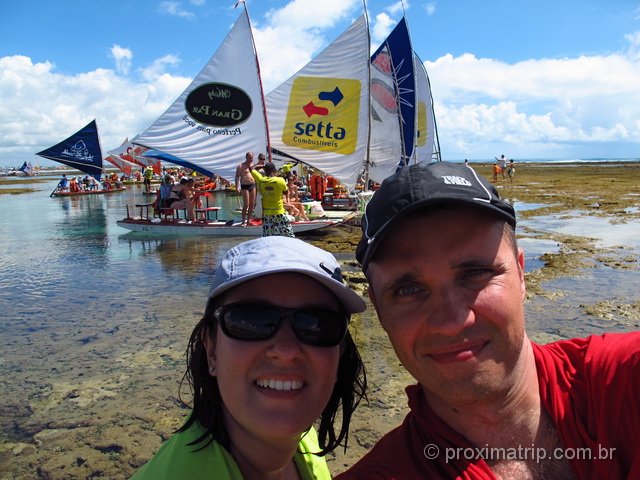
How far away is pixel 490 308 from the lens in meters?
1.33

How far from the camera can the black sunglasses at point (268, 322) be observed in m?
1.43

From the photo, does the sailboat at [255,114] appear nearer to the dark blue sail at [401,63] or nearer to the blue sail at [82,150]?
the dark blue sail at [401,63]

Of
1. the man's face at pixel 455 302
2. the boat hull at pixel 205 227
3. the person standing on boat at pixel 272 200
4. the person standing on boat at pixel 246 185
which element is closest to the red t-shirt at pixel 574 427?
the man's face at pixel 455 302

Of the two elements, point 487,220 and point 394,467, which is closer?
point 394,467

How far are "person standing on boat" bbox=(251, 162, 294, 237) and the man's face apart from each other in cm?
839

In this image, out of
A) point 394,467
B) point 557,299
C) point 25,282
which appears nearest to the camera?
point 394,467

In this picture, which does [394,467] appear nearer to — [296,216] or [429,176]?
[429,176]

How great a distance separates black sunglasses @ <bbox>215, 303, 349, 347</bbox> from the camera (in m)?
1.43

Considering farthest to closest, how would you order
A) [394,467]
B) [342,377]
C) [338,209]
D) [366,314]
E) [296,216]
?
[338,209]
[296,216]
[366,314]
[342,377]
[394,467]

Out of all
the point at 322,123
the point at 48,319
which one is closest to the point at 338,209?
the point at 322,123

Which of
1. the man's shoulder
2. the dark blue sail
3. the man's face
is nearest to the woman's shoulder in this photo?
the man's face

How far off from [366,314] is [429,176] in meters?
4.60

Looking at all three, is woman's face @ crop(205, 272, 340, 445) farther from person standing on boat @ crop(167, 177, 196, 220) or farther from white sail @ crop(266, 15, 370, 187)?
white sail @ crop(266, 15, 370, 187)

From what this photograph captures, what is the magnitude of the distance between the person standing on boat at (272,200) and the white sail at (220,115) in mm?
5478
